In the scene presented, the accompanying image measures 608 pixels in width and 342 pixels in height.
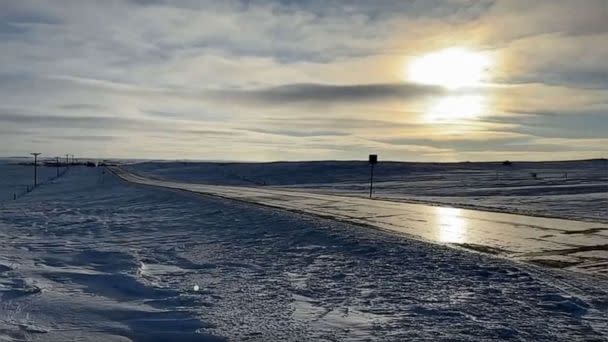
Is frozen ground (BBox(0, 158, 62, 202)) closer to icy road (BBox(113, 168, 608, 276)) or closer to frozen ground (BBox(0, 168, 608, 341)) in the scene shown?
icy road (BBox(113, 168, 608, 276))

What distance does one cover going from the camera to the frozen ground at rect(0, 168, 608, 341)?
7672mm

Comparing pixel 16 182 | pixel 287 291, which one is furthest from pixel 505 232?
pixel 16 182

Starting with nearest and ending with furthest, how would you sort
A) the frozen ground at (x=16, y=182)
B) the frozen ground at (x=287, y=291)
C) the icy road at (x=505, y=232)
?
the frozen ground at (x=287, y=291) → the icy road at (x=505, y=232) → the frozen ground at (x=16, y=182)

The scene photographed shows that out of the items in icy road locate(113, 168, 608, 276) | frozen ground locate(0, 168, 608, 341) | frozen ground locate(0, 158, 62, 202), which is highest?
icy road locate(113, 168, 608, 276)

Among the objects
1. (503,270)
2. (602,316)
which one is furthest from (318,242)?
(602,316)

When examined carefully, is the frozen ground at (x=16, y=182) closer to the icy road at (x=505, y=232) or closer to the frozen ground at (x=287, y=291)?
the icy road at (x=505, y=232)

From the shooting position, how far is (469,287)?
9625 millimetres

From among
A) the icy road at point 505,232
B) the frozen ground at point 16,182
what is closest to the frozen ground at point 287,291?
the icy road at point 505,232

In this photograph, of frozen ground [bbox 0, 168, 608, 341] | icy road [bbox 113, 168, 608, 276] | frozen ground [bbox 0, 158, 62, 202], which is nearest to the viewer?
frozen ground [bbox 0, 168, 608, 341]

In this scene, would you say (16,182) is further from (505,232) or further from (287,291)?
(287,291)

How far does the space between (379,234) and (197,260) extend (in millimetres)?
4789

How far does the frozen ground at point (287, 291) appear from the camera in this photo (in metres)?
7.67

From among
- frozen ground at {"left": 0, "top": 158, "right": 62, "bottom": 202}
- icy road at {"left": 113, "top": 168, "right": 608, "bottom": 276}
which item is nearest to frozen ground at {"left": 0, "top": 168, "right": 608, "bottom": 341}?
icy road at {"left": 113, "top": 168, "right": 608, "bottom": 276}

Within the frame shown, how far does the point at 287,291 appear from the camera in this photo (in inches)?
396
